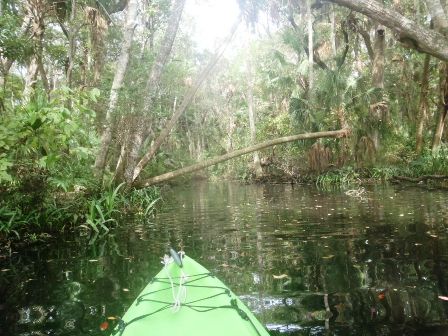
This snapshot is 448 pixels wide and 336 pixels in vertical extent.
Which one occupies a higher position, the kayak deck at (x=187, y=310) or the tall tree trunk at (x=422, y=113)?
the tall tree trunk at (x=422, y=113)

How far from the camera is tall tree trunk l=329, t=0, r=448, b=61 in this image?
17.3ft

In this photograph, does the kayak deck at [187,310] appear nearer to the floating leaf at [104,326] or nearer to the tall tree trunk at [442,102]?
the floating leaf at [104,326]

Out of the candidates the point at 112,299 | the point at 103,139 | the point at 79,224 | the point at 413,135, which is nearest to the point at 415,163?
the point at 413,135

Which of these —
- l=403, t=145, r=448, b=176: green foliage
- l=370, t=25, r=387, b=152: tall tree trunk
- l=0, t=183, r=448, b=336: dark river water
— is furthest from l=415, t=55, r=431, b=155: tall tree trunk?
l=0, t=183, r=448, b=336: dark river water

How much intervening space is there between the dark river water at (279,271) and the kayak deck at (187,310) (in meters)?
0.50

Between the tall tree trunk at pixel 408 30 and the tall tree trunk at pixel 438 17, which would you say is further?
the tall tree trunk at pixel 438 17

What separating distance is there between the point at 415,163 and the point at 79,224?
1289 centimetres

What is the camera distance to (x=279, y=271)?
4.32 m

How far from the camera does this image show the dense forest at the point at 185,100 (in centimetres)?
609

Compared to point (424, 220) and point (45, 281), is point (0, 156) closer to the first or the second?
point (45, 281)

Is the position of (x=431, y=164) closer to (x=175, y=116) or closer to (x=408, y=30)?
(x=175, y=116)

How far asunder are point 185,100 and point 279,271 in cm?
587

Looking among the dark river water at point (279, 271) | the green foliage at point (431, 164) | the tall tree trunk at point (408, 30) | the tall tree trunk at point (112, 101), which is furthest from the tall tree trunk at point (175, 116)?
the green foliage at point (431, 164)

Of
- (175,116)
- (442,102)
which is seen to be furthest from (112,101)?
(442,102)
